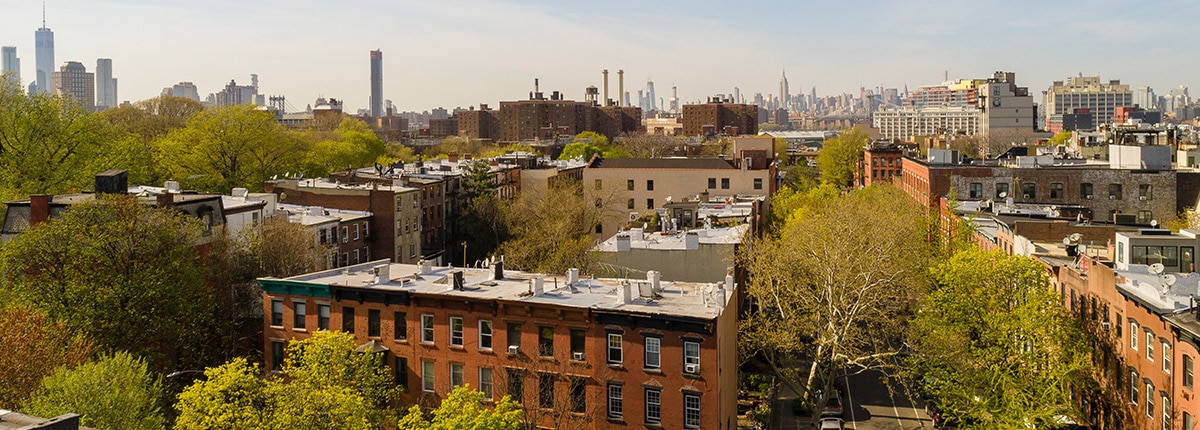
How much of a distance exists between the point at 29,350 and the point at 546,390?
17376mm

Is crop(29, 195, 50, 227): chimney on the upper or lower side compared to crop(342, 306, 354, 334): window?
upper

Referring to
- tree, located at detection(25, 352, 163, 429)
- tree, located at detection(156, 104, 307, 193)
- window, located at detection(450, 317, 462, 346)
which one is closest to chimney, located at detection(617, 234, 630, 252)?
window, located at detection(450, 317, 462, 346)

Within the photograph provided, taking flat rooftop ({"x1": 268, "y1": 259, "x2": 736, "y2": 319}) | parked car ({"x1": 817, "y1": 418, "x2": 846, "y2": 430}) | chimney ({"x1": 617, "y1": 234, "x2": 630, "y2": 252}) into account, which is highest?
chimney ({"x1": 617, "y1": 234, "x2": 630, "y2": 252})

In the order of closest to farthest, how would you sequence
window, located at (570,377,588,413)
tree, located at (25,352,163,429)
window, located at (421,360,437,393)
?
1. tree, located at (25,352,163,429)
2. window, located at (570,377,588,413)
3. window, located at (421,360,437,393)

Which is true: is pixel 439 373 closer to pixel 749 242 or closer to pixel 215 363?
pixel 215 363

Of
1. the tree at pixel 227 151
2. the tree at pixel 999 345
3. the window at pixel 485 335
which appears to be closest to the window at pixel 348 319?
the window at pixel 485 335

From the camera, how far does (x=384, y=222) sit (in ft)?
240

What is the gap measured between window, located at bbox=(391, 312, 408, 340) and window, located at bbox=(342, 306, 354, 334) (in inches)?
76.4

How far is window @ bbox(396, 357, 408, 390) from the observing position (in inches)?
1591

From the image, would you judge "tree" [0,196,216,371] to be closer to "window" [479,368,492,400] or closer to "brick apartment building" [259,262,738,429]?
"brick apartment building" [259,262,738,429]

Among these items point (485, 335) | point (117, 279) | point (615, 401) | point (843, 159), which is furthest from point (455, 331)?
point (843, 159)

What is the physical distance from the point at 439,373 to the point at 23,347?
14.1m

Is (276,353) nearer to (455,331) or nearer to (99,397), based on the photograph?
(455,331)

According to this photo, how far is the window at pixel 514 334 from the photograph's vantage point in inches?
1507
